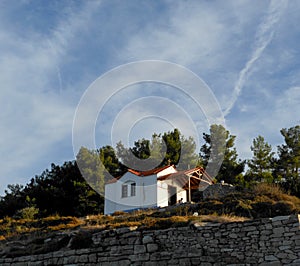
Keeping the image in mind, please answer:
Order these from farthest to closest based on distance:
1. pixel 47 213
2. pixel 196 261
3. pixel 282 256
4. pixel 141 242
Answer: pixel 47 213 → pixel 141 242 → pixel 196 261 → pixel 282 256

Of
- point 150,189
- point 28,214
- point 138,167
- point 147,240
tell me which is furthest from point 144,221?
point 138,167

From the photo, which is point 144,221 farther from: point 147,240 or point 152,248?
point 152,248

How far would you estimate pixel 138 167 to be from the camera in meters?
36.0

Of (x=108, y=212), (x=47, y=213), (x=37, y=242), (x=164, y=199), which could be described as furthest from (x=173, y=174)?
(x=37, y=242)

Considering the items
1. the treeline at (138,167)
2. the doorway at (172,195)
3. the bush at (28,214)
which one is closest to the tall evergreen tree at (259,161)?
the treeline at (138,167)

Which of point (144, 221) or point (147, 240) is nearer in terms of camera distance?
point (147, 240)

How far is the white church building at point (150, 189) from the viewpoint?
1040 inches

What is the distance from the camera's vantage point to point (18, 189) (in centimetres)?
3891

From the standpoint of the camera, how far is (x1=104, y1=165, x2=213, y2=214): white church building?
86.7ft

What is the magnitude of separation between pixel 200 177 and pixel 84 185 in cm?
1011

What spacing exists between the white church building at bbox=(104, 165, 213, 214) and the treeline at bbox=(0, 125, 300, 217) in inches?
173

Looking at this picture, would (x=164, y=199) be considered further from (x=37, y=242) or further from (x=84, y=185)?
(x=37, y=242)

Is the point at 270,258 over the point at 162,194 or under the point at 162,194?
under

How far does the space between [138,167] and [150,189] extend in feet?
31.3
